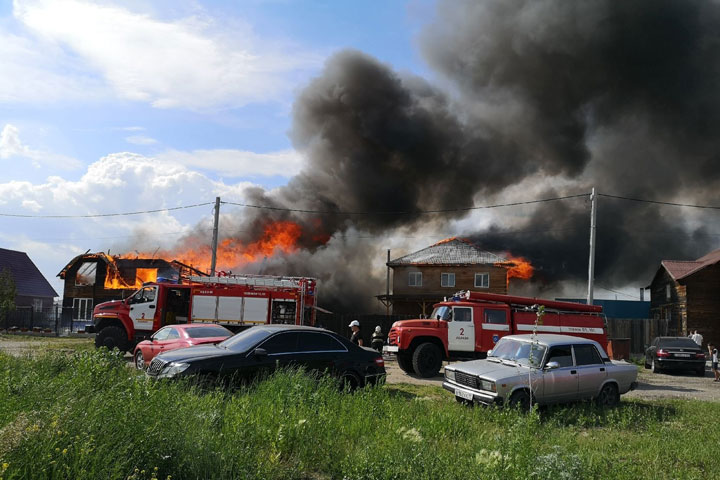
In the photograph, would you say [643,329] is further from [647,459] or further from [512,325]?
[647,459]

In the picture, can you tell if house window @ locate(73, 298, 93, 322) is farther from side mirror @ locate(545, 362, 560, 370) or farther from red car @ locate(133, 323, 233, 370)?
side mirror @ locate(545, 362, 560, 370)

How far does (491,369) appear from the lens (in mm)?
9773

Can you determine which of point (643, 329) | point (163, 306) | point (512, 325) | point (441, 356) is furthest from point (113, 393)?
point (643, 329)

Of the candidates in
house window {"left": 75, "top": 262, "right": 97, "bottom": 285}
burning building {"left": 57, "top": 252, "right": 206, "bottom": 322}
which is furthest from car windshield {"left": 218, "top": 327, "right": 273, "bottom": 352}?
house window {"left": 75, "top": 262, "right": 97, "bottom": 285}

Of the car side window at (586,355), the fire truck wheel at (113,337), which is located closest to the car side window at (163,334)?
the fire truck wheel at (113,337)

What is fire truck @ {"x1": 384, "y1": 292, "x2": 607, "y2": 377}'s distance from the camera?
49.4 feet

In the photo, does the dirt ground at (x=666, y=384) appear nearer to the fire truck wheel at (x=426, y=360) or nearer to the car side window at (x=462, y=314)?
the fire truck wheel at (x=426, y=360)

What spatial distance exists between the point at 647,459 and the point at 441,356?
28.7 ft

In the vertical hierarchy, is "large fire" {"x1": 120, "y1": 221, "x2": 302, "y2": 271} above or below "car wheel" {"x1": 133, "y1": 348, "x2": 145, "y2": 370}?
above

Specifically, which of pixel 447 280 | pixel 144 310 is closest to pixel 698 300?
pixel 447 280

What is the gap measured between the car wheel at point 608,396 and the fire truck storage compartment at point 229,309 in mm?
11374

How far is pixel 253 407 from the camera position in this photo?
642 cm

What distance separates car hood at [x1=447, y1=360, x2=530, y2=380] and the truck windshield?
4.78 m

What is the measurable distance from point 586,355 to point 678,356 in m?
10.7
